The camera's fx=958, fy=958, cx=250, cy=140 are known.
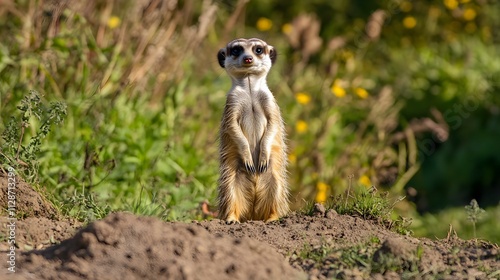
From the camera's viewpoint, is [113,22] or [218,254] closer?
[218,254]

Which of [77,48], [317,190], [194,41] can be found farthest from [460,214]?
[77,48]

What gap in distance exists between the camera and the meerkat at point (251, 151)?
17.2 ft

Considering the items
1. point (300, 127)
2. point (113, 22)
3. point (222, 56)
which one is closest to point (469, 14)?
point (300, 127)

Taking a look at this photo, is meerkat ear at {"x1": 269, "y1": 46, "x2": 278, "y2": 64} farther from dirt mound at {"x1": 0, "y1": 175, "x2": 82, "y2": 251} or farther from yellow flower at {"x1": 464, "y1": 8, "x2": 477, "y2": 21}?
yellow flower at {"x1": 464, "y1": 8, "x2": 477, "y2": 21}

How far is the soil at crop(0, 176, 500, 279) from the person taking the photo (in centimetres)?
344

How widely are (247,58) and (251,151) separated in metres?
0.52

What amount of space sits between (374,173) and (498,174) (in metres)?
1.77

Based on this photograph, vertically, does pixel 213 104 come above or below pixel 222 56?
below

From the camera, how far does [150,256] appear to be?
11.4ft

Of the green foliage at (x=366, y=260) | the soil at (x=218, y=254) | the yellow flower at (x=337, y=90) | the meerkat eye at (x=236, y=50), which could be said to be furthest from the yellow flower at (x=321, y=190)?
the green foliage at (x=366, y=260)

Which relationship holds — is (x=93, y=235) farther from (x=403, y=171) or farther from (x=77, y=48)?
(x=403, y=171)

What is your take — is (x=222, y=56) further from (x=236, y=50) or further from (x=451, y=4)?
(x=451, y=4)

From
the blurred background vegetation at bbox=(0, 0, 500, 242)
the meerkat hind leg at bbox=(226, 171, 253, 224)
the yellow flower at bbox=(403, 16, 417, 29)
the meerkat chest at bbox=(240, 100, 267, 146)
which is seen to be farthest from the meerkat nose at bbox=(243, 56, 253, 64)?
the yellow flower at bbox=(403, 16, 417, 29)

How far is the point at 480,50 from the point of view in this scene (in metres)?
10.4
